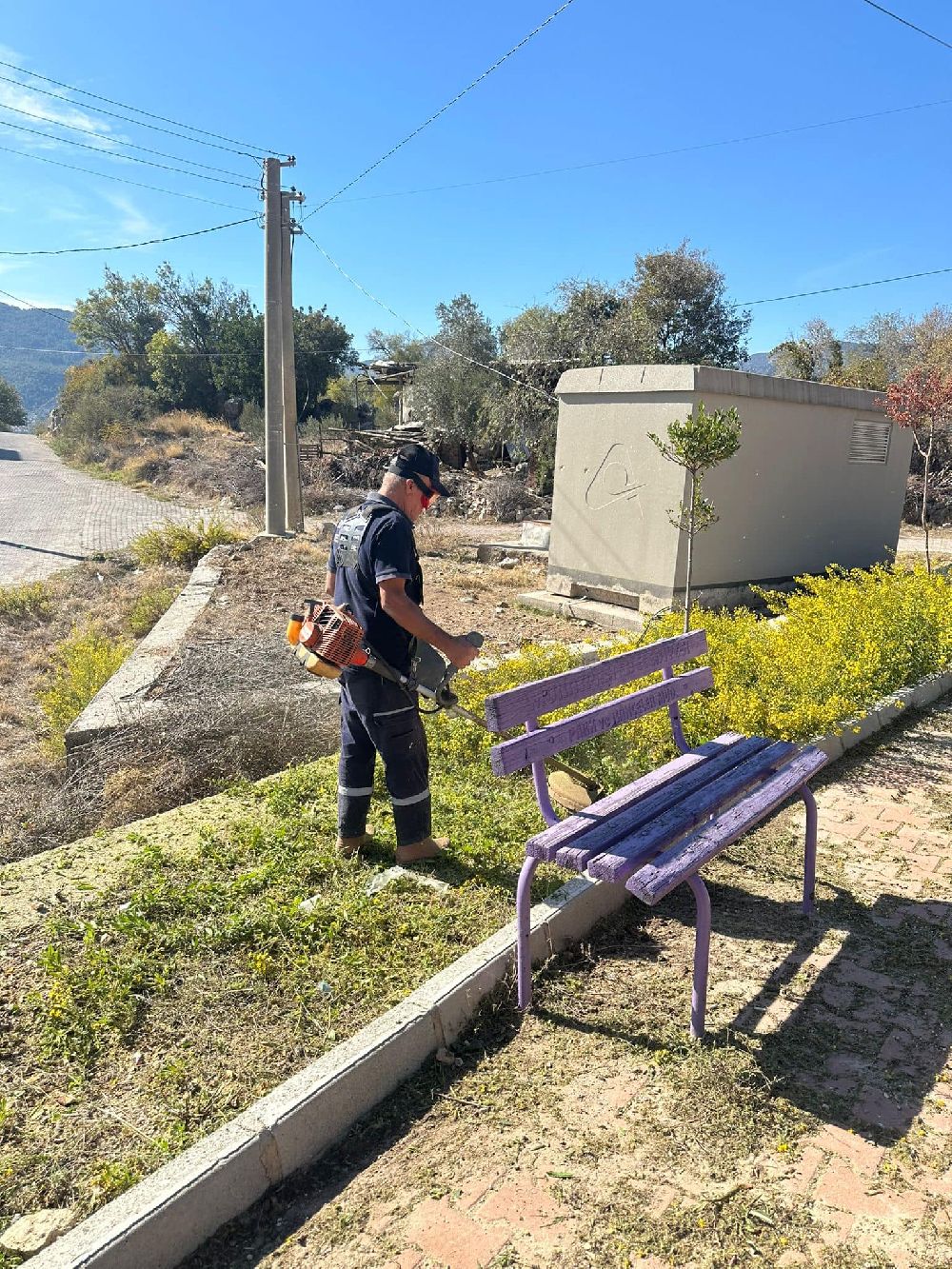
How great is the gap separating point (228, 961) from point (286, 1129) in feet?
2.64

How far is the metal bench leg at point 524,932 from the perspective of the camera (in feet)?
8.72

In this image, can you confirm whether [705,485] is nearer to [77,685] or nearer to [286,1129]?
[77,685]

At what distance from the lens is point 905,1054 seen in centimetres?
252

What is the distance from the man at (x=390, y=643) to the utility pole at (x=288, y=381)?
1219 cm

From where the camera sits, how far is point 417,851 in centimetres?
343

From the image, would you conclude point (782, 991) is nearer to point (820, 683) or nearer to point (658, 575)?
point (820, 683)

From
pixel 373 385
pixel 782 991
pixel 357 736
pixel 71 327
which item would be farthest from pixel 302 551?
pixel 71 327

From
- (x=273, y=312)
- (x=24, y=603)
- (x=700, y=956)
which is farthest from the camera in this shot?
(x=273, y=312)

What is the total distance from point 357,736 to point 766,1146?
1.96m

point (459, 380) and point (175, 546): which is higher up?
point (459, 380)

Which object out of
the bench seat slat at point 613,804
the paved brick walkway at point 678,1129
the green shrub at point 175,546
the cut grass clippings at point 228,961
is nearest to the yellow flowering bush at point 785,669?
the cut grass clippings at point 228,961

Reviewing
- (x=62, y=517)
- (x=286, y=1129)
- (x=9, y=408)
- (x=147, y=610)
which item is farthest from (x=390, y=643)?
(x=9, y=408)

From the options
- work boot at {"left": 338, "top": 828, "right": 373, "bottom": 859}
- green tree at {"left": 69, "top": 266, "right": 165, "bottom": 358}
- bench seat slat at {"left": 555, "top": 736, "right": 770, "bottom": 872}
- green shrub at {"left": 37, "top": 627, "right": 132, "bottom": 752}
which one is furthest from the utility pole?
green tree at {"left": 69, "top": 266, "right": 165, "bottom": 358}

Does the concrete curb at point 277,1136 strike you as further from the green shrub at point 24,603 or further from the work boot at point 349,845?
the green shrub at point 24,603
